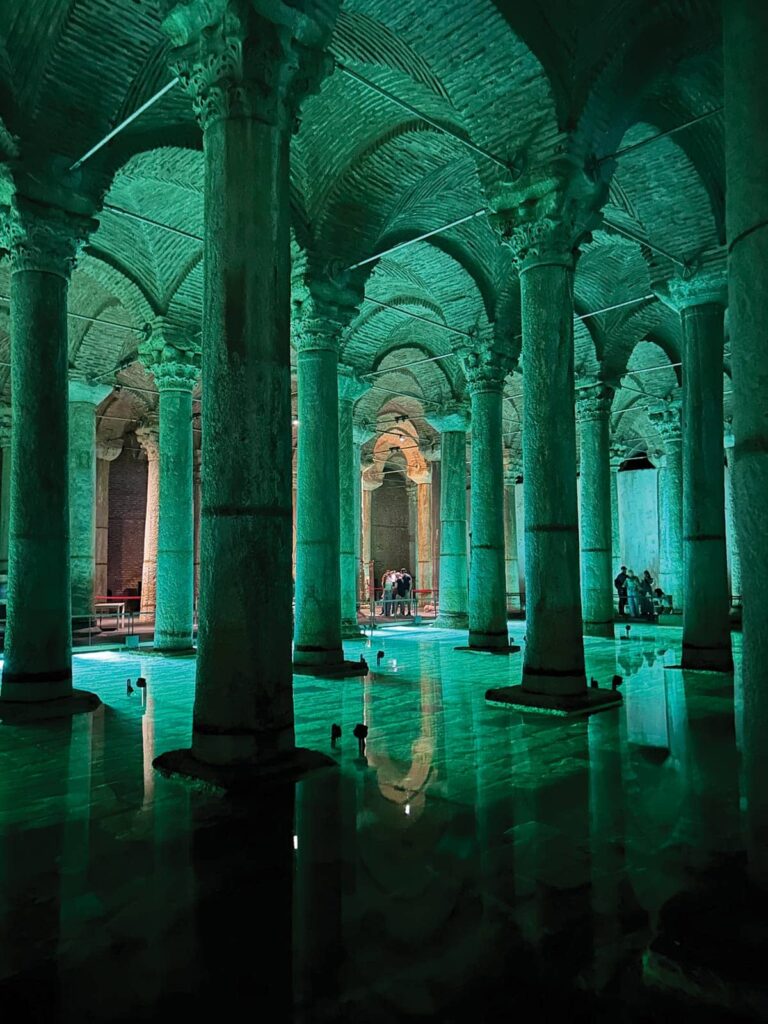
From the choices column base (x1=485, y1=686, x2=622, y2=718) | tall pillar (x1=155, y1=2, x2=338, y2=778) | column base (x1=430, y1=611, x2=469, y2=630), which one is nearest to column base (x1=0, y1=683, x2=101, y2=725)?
tall pillar (x1=155, y1=2, x2=338, y2=778)

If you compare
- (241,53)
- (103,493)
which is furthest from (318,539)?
(103,493)

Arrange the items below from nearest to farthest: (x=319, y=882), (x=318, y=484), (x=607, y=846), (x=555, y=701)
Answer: (x=319, y=882)
(x=607, y=846)
(x=555, y=701)
(x=318, y=484)

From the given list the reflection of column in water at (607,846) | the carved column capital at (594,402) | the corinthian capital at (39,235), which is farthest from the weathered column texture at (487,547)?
the corinthian capital at (39,235)

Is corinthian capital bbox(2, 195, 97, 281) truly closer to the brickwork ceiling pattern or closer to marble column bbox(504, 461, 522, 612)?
the brickwork ceiling pattern

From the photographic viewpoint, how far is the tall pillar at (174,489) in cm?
1321

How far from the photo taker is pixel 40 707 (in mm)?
7758

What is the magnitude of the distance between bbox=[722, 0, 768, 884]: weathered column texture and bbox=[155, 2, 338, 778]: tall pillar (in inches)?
126

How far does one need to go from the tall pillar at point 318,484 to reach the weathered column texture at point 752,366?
7.58 m

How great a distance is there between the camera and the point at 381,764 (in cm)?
564

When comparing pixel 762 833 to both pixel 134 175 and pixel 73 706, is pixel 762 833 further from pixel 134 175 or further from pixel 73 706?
pixel 134 175

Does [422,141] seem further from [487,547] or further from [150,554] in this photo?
[150,554]

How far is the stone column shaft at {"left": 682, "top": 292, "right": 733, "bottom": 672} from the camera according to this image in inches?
416

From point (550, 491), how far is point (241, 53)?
4789 millimetres

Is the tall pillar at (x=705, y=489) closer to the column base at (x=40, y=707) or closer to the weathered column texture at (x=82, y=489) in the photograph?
the column base at (x=40, y=707)
